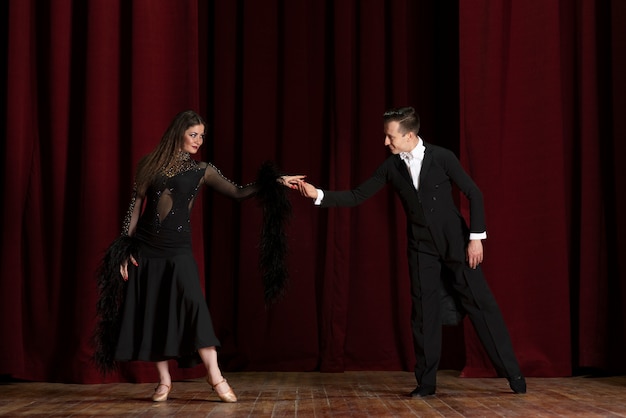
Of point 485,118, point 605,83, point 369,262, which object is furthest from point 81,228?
point 605,83

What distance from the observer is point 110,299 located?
3709 mm

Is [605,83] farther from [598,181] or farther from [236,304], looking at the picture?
[236,304]

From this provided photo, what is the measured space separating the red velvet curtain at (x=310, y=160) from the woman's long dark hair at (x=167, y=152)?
995mm

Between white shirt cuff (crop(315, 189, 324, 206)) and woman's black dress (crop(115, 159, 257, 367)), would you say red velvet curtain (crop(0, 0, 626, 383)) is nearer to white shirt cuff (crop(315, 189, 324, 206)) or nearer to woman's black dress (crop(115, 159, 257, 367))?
woman's black dress (crop(115, 159, 257, 367))

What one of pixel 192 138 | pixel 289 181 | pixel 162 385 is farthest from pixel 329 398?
pixel 192 138

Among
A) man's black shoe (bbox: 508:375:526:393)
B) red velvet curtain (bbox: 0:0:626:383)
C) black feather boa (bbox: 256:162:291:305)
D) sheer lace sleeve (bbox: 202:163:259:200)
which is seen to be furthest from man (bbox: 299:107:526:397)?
red velvet curtain (bbox: 0:0:626:383)

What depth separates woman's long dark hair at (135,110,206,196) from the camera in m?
3.73

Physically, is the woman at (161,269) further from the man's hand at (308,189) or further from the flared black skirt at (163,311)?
the man's hand at (308,189)

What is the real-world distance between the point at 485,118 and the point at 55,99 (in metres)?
2.58

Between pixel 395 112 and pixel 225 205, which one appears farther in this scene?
pixel 225 205

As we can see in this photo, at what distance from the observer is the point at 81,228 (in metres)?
4.65

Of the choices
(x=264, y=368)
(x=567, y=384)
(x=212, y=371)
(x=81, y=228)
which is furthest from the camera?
(x=264, y=368)

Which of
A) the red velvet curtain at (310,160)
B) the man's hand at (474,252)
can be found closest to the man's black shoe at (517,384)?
the man's hand at (474,252)

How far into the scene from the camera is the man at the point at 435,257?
3729 mm
